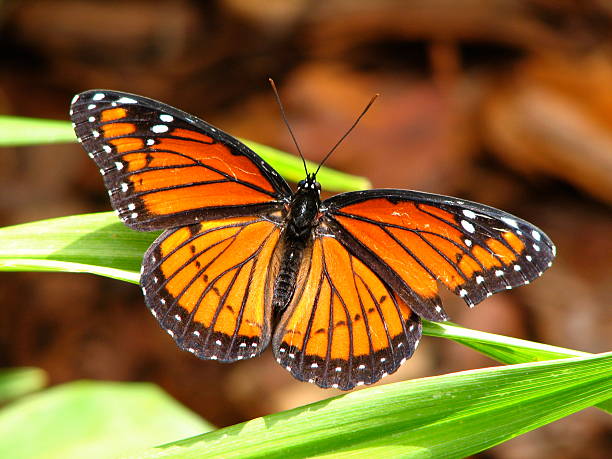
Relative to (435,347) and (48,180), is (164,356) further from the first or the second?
(435,347)

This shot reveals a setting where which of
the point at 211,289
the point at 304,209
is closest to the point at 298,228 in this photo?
the point at 304,209

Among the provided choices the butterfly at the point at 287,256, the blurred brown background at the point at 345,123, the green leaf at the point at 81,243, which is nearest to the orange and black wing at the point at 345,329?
the butterfly at the point at 287,256

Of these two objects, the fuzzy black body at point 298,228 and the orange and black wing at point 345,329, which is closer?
the orange and black wing at point 345,329

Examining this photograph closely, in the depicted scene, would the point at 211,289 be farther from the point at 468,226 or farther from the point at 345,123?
the point at 345,123

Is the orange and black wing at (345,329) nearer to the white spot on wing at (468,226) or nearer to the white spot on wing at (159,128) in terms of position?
the white spot on wing at (468,226)

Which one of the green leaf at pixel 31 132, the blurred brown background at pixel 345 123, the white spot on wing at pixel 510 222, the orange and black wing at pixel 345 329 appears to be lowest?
the orange and black wing at pixel 345 329

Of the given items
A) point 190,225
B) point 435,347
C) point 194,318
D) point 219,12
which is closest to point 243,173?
point 190,225
